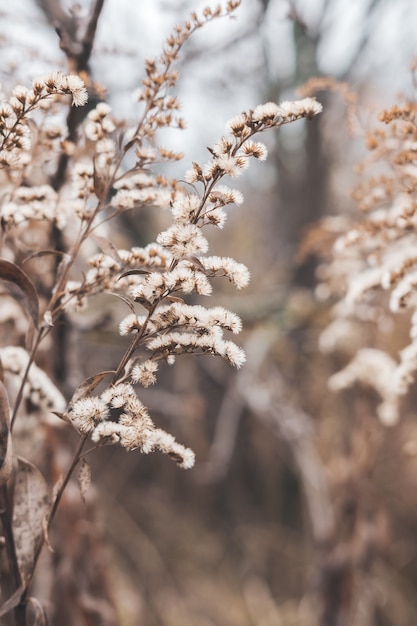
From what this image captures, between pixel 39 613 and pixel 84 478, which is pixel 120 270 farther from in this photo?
pixel 39 613

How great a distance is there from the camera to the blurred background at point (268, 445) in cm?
157

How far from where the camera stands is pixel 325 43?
110 inches

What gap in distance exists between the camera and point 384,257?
1.29 m

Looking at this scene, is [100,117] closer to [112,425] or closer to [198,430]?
[112,425]

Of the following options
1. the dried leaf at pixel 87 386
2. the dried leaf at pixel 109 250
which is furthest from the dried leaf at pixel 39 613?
the dried leaf at pixel 109 250

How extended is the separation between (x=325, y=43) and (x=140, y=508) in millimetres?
2835

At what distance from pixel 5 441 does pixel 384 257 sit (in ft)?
3.15

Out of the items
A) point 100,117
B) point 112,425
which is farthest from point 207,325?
point 100,117

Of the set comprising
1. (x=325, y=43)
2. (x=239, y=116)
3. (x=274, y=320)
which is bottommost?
(x=239, y=116)

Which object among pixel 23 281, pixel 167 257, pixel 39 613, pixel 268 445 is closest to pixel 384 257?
pixel 167 257

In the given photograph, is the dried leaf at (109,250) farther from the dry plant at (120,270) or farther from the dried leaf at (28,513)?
the dried leaf at (28,513)

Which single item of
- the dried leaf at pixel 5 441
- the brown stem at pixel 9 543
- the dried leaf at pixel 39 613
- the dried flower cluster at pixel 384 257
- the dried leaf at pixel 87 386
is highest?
the dried flower cluster at pixel 384 257

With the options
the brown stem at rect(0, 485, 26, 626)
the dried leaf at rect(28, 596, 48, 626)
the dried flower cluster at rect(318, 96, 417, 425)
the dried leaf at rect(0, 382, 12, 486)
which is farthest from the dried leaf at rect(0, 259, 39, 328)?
the dried flower cluster at rect(318, 96, 417, 425)

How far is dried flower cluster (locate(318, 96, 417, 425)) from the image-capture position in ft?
2.58
